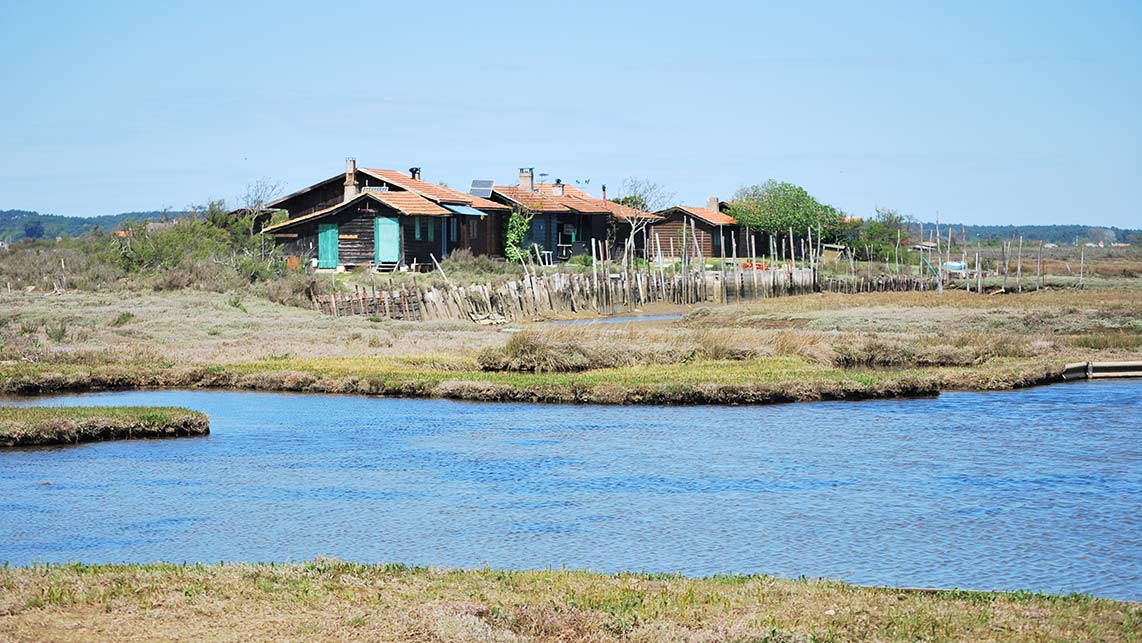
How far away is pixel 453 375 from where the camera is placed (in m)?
28.9

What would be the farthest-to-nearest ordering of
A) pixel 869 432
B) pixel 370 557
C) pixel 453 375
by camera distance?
pixel 453 375
pixel 869 432
pixel 370 557

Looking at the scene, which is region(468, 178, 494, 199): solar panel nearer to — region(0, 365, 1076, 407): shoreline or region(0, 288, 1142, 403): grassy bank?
region(0, 288, 1142, 403): grassy bank

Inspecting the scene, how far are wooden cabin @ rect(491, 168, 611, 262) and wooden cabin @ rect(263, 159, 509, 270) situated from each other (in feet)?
16.0

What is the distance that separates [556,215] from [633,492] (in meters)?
60.8

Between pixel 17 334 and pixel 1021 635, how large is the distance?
30904 millimetres

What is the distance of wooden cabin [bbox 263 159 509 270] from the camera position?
6131 centimetres

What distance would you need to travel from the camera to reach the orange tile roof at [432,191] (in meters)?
65.8

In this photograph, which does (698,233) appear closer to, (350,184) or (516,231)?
(516,231)

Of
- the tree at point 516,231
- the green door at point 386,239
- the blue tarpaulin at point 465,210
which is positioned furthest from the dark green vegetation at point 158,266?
the tree at point 516,231

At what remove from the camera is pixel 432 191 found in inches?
2662

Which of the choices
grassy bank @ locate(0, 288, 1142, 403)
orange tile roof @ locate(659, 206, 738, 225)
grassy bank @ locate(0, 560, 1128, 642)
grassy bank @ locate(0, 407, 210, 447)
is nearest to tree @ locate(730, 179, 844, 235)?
orange tile roof @ locate(659, 206, 738, 225)

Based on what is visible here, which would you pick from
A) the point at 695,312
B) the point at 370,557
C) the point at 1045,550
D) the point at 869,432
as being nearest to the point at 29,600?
the point at 370,557

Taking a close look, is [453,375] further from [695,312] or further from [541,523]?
[695,312]

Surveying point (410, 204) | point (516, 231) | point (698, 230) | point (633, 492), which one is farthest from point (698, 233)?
point (633, 492)
